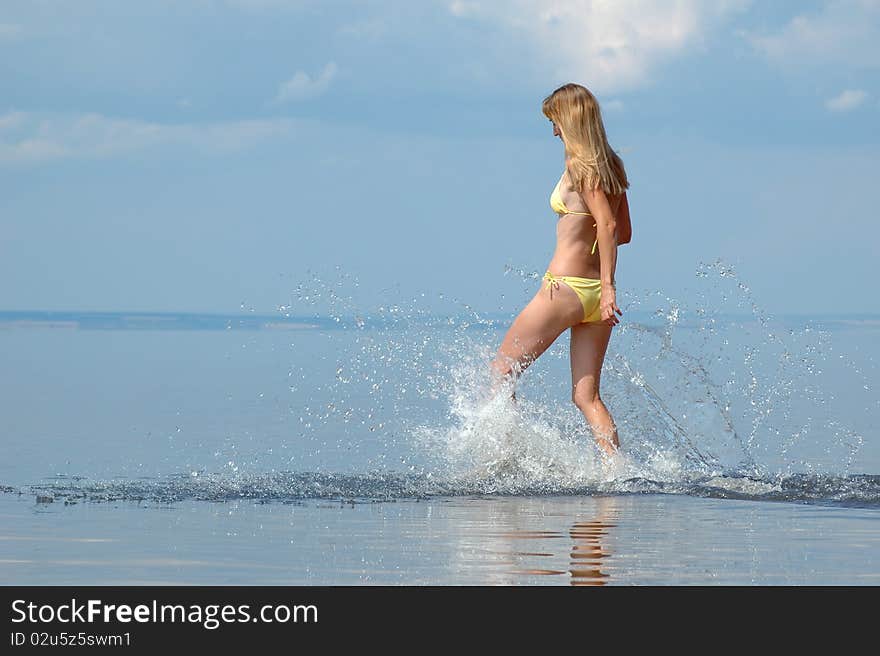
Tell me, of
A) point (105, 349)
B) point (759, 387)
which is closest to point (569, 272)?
point (759, 387)

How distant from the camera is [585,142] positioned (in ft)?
26.3

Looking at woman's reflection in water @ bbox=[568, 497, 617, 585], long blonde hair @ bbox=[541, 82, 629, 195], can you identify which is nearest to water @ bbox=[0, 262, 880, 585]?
woman's reflection in water @ bbox=[568, 497, 617, 585]

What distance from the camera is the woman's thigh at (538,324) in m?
8.05

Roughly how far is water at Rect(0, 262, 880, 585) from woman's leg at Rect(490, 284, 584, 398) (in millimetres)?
208

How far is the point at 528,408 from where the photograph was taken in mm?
8547

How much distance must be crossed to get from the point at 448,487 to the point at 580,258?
144 centimetres

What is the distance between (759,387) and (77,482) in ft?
35.2

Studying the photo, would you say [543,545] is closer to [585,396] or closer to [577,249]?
[585,396]

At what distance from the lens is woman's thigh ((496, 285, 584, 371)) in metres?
8.05
